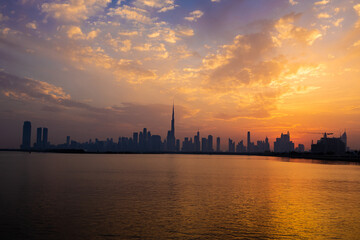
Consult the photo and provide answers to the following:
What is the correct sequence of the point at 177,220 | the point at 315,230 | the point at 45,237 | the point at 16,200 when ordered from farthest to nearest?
1. the point at 16,200
2. the point at 177,220
3. the point at 315,230
4. the point at 45,237

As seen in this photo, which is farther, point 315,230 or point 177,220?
point 177,220

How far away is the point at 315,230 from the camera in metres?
28.0

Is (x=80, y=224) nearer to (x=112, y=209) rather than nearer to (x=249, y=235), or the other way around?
(x=112, y=209)

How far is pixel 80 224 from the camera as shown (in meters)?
28.9

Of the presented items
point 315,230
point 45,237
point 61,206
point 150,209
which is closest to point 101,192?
point 61,206

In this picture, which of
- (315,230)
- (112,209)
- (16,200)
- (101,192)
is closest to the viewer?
(315,230)

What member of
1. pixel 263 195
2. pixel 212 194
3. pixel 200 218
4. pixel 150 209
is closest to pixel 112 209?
pixel 150 209

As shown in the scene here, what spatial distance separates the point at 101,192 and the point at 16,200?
12509mm

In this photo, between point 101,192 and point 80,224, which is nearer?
point 80,224

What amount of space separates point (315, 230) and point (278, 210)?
901cm

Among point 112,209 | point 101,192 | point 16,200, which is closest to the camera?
point 112,209

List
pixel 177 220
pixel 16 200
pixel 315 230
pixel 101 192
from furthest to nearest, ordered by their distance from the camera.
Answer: pixel 101 192 → pixel 16 200 → pixel 177 220 → pixel 315 230

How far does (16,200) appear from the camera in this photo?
41.3 metres

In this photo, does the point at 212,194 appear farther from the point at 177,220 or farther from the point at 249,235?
the point at 249,235
